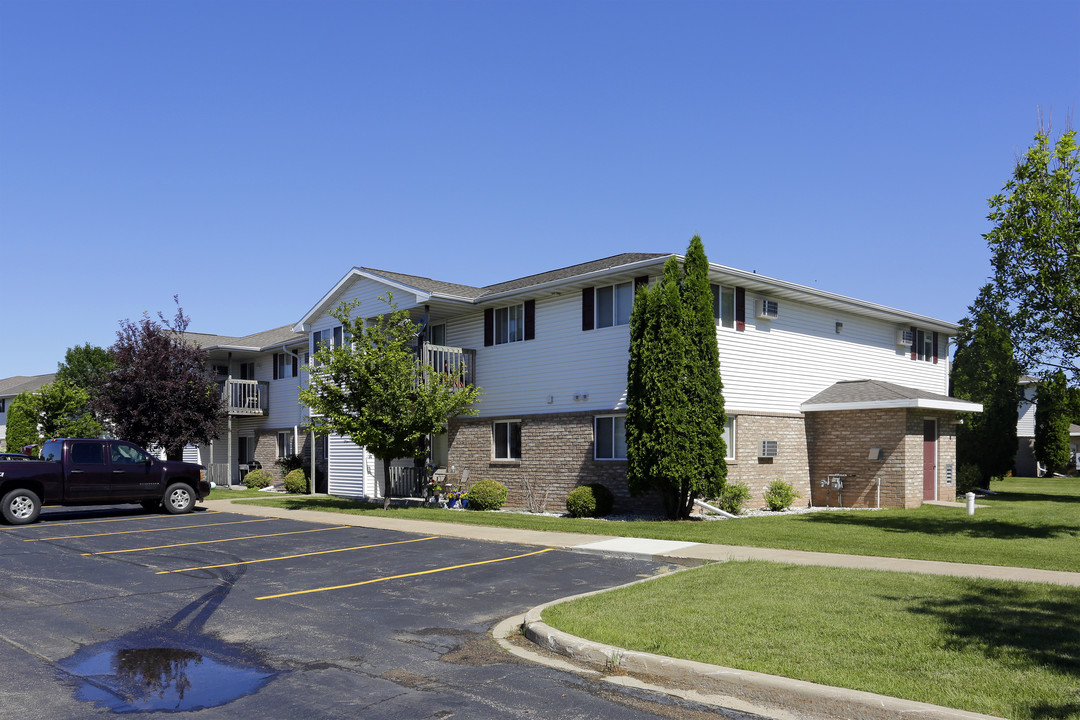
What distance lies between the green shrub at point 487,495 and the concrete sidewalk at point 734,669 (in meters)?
6.91

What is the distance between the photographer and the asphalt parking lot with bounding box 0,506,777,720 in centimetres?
609

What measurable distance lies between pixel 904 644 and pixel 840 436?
1734 cm

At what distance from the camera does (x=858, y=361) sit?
86.5 ft

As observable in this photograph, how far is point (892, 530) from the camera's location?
653 inches

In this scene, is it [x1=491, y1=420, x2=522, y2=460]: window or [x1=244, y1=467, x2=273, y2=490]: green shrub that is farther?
[x1=244, y1=467, x2=273, y2=490]: green shrub

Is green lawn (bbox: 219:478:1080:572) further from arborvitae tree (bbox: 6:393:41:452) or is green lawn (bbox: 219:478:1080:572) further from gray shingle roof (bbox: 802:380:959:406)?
arborvitae tree (bbox: 6:393:41:452)

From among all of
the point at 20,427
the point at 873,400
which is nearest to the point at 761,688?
the point at 873,400

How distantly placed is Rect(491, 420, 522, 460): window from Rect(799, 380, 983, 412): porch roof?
8.10 meters

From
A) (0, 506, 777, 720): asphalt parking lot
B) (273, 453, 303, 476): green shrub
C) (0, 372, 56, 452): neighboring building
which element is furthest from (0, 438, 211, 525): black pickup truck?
(0, 372, 56, 452): neighboring building

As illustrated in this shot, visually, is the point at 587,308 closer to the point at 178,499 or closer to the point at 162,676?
the point at 178,499

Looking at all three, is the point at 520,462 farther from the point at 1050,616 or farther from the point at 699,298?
the point at 1050,616

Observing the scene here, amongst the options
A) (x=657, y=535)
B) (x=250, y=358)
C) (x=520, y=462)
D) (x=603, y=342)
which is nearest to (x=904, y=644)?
(x=657, y=535)

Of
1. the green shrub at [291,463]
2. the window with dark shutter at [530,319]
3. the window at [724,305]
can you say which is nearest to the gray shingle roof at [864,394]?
the window at [724,305]

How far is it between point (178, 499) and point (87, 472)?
2511 millimetres
